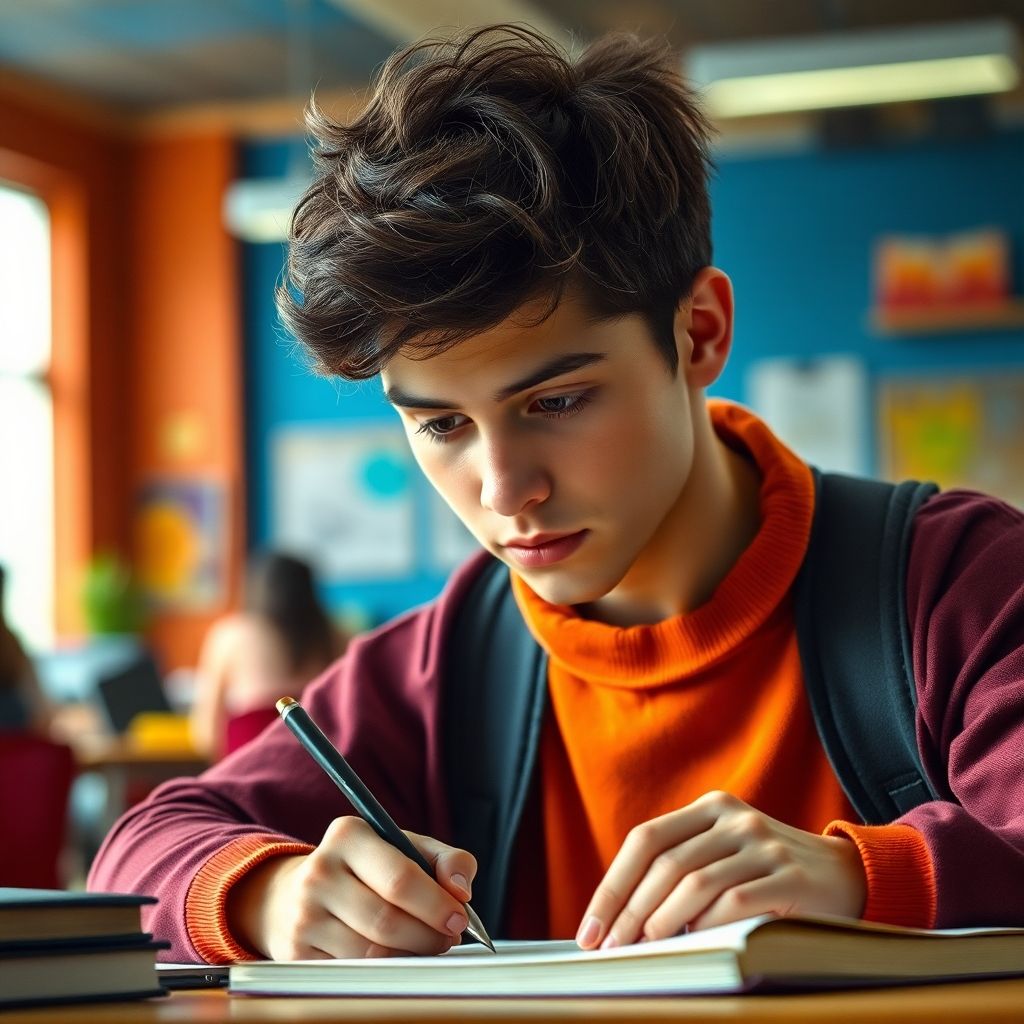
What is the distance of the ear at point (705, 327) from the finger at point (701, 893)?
0.49 metres

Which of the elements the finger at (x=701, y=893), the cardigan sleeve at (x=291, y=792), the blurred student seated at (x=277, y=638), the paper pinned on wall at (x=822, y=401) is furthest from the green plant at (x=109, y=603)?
the finger at (x=701, y=893)

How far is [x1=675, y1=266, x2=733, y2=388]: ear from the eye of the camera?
1.28 m

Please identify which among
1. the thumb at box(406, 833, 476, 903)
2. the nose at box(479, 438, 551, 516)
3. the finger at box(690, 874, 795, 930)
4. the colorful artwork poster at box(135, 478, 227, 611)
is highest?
the colorful artwork poster at box(135, 478, 227, 611)

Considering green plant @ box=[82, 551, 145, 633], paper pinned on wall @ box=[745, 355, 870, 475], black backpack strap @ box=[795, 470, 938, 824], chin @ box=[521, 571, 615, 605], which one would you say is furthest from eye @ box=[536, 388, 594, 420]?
green plant @ box=[82, 551, 145, 633]

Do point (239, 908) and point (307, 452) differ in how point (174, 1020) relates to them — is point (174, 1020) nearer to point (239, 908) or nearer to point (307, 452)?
point (239, 908)

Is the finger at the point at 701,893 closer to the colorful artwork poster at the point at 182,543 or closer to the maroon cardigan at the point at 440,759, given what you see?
the maroon cardigan at the point at 440,759

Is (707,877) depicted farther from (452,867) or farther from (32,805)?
(32,805)

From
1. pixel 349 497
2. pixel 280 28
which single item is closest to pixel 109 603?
pixel 349 497

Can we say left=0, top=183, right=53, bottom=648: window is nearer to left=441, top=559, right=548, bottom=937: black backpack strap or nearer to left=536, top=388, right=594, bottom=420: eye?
left=441, top=559, right=548, bottom=937: black backpack strap

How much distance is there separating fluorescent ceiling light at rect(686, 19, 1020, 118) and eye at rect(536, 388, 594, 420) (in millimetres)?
4267

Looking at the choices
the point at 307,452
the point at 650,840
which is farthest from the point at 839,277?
the point at 650,840

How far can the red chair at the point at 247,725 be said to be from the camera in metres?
2.90

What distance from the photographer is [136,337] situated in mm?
8031

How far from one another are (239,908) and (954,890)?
46cm
